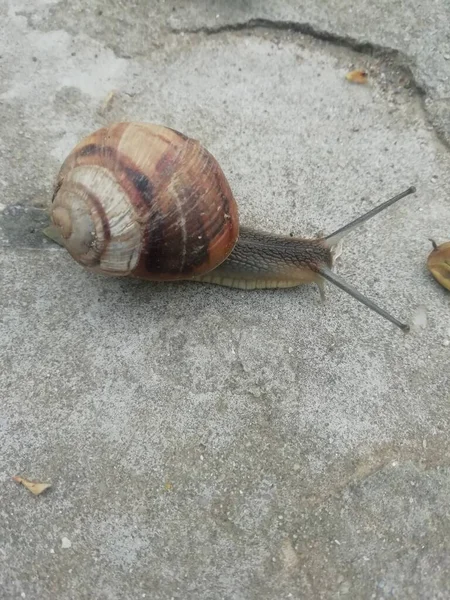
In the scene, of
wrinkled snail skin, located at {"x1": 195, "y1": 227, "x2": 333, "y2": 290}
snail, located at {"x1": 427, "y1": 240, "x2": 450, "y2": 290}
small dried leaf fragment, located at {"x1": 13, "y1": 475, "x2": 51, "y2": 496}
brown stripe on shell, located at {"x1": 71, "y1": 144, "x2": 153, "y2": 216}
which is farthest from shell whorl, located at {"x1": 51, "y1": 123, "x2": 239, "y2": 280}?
snail, located at {"x1": 427, "y1": 240, "x2": 450, "y2": 290}

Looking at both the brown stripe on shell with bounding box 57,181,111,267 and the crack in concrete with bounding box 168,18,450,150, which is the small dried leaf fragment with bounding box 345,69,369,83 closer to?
the crack in concrete with bounding box 168,18,450,150

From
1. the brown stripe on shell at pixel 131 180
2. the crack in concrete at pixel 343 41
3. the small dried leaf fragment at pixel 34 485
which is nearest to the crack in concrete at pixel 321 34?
the crack in concrete at pixel 343 41

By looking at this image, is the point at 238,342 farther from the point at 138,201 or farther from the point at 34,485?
the point at 34,485

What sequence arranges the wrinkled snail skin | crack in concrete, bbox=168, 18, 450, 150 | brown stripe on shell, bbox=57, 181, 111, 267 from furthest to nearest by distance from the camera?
crack in concrete, bbox=168, 18, 450, 150 → the wrinkled snail skin → brown stripe on shell, bbox=57, 181, 111, 267

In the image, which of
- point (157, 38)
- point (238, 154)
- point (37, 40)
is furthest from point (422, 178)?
point (37, 40)

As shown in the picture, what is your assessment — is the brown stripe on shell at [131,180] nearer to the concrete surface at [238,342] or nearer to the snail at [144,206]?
the snail at [144,206]

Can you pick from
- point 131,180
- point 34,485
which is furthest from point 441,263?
point 34,485
